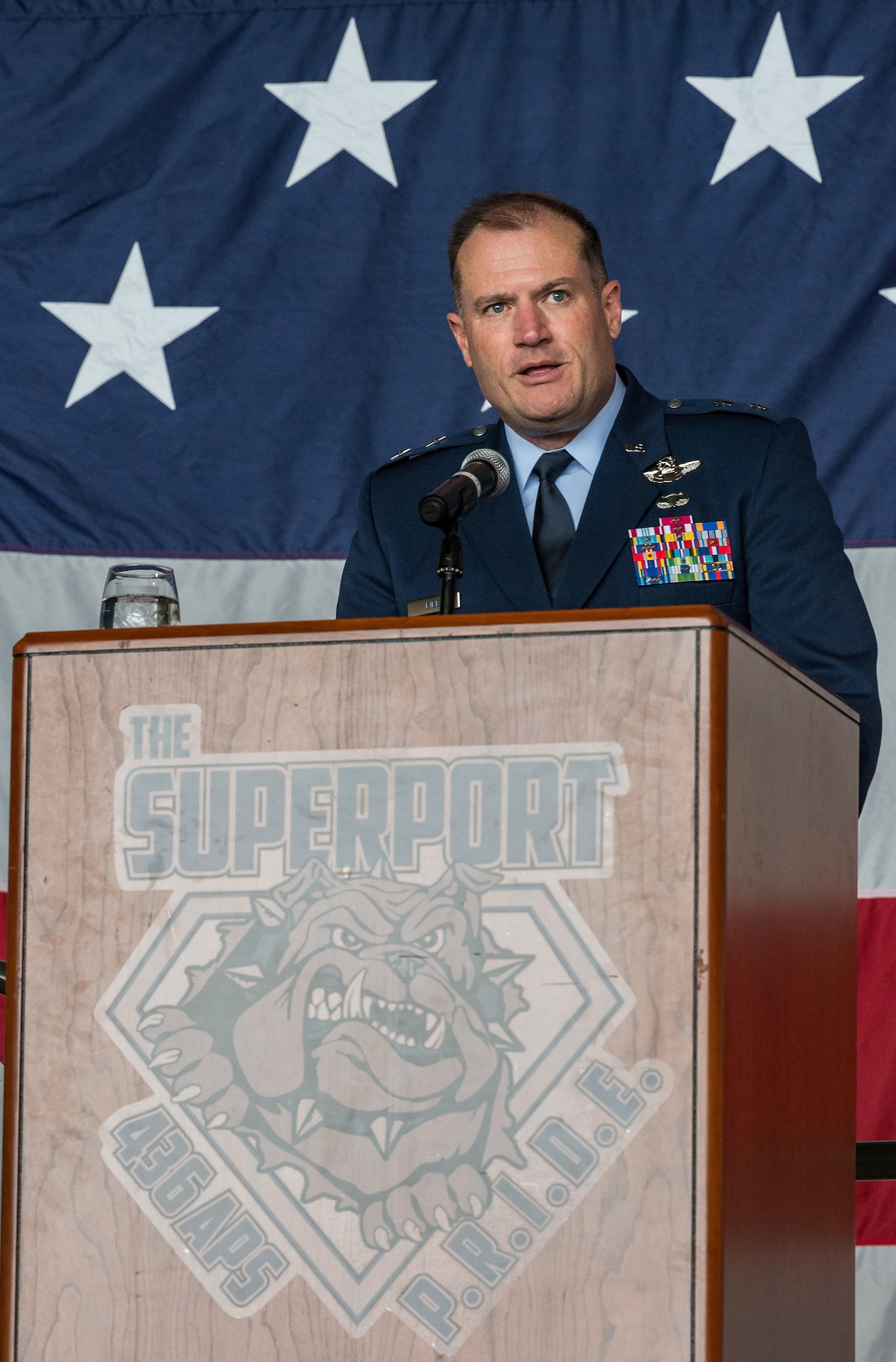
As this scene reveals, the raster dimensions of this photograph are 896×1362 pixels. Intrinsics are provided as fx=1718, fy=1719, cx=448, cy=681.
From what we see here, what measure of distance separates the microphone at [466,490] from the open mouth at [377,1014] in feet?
1.16

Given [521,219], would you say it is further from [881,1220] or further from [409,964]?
[881,1220]

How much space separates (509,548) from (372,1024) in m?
0.76

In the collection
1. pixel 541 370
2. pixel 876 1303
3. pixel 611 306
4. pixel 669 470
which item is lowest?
pixel 876 1303

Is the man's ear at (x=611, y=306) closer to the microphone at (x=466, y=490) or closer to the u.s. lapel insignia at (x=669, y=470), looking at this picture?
the u.s. lapel insignia at (x=669, y=470)

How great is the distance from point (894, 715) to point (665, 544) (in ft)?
3.35

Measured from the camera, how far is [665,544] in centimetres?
173

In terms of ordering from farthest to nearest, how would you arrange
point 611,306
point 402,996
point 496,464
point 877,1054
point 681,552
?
point 877,1054
point 611,306
point 681,552
point 496,464
point 402,996

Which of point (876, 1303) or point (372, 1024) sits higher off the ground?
point (372, 1024)

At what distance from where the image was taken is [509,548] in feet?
5.70

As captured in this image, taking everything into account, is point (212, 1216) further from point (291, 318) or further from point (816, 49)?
point (816, 49)

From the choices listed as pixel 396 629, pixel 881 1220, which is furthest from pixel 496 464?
pixel 881 1220

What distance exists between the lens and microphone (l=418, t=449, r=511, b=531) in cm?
126

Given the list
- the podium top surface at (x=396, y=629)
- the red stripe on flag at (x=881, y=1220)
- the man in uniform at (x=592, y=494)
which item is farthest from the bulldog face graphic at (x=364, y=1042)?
the red stripe on flag at (x=881, y=1220)

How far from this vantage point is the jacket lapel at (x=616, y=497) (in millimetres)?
1707
